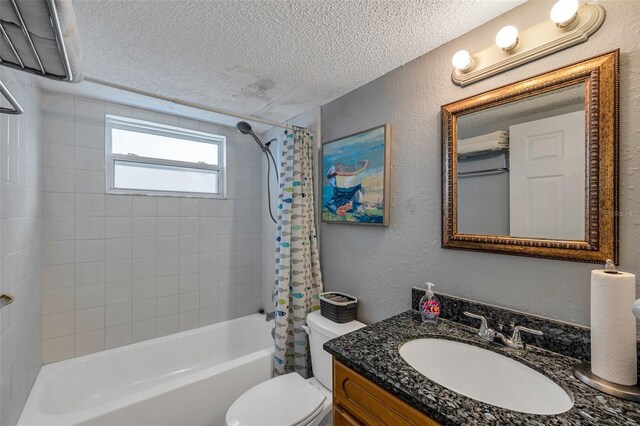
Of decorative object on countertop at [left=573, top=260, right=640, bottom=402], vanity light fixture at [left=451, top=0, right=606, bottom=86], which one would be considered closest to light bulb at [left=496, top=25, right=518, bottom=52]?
vanity light fixture at [left=451, top=0, right=606, bottom=86]

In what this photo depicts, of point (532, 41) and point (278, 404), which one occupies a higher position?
point (532, 41)

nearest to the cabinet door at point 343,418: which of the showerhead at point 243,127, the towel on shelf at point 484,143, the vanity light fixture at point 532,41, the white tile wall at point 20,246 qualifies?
the towel on shelf at point 484,143

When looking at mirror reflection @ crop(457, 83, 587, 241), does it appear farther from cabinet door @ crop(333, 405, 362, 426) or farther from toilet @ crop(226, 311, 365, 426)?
toilet @ crop(226, 311, 365, 426)

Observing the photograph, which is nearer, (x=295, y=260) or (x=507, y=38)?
(x=507, y=38)

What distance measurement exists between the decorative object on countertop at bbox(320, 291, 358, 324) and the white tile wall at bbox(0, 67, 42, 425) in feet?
4.75

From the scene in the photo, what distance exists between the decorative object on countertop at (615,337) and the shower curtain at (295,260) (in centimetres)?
144

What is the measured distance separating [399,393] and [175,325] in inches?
85.1

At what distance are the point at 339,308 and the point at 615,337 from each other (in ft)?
3.77

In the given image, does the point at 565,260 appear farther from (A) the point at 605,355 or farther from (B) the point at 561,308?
(A) the point at 605,355

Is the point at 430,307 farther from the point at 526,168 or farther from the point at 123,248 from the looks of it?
the point at 123,248

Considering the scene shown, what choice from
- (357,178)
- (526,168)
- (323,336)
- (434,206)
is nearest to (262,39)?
(357,178)

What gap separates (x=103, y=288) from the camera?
6.57ft

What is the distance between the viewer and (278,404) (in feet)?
4.56

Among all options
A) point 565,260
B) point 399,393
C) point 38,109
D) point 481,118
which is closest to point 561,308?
point 565,260
